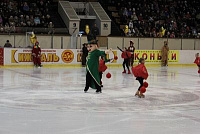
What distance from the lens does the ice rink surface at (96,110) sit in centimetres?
637

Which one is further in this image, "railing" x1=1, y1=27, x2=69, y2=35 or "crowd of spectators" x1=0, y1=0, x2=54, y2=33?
"crowd of spectators" x1=0, y1=0, x2=54, y2=33

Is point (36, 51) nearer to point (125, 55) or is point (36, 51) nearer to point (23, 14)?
point (125, 55)

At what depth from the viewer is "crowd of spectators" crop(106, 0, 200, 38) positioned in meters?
29.5

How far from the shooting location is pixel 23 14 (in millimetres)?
26781

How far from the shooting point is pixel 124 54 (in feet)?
59.9

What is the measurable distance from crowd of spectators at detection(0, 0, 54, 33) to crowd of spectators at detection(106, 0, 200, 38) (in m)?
5.57

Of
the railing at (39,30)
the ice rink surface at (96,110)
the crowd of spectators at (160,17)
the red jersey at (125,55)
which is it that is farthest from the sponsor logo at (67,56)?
the ice rink surface at (96,110)

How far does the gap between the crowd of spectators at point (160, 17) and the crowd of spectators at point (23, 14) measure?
557 centimetres

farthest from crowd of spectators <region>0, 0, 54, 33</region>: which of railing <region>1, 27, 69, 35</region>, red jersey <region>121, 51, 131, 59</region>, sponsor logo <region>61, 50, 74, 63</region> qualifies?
red jersey <region>121, 51, 131, 59</region>

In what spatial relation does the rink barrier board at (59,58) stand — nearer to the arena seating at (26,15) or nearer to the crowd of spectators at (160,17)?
the arena seating at (26,15)

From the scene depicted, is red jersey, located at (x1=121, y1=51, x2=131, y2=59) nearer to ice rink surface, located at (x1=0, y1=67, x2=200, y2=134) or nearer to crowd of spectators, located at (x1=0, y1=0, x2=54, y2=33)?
ice rink surface, located at (x1=0, y1=67, x2=200, y2=134)

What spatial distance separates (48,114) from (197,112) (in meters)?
2.80

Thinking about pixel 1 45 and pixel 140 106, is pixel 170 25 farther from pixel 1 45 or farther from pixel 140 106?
pixel 140 106

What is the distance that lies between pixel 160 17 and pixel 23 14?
35.4 feet
